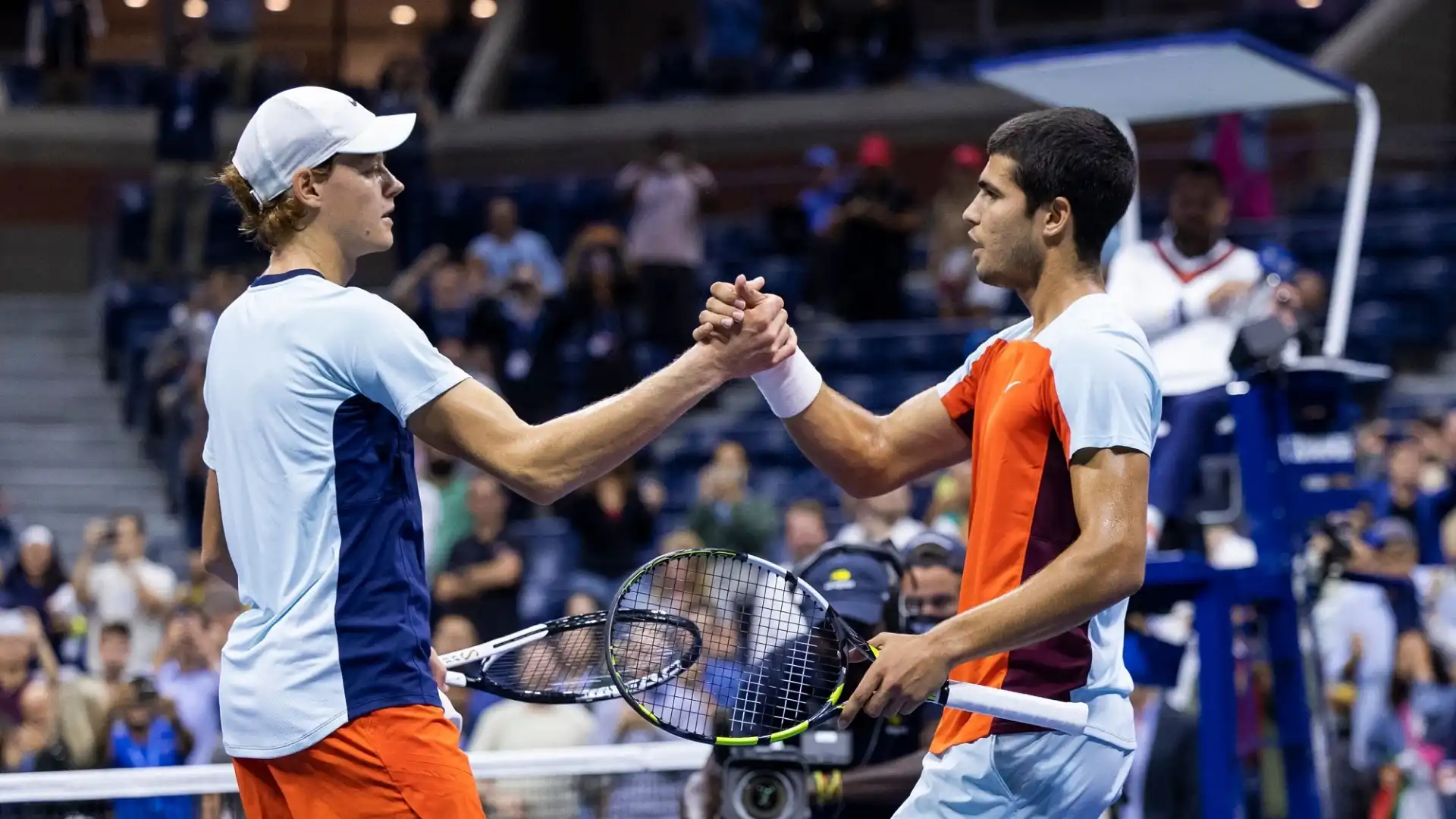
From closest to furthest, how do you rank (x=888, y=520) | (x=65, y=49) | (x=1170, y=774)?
(x=1170, y=774), (x=888, y=520), (x=65, y=49)

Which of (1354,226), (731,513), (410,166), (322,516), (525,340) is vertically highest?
(410,166)

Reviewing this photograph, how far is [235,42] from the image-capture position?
1828cm

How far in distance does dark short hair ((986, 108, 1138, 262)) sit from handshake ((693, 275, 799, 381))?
21.3 inches

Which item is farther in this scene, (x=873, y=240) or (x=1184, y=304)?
(x=873, y=240)

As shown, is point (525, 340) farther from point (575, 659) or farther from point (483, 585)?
point (575, 659)

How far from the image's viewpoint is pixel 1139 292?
739cm

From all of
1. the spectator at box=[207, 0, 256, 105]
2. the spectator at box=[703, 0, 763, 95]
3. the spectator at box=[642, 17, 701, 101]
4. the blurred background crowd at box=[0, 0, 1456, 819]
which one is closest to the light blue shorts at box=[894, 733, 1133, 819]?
the blurred background crowd at box=[0, 0, 1456, 819]

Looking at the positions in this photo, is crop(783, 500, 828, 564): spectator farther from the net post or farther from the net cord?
the net cord

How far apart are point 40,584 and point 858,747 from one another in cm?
727

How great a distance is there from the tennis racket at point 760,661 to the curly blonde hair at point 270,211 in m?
0.87

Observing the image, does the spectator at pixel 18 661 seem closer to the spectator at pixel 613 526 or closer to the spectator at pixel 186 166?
the spectator at pixel 613 526

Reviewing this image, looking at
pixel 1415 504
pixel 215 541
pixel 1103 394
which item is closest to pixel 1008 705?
pixel 1103 394

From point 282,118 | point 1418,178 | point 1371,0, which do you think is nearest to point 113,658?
point 282,118

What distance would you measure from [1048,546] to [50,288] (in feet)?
54.9
